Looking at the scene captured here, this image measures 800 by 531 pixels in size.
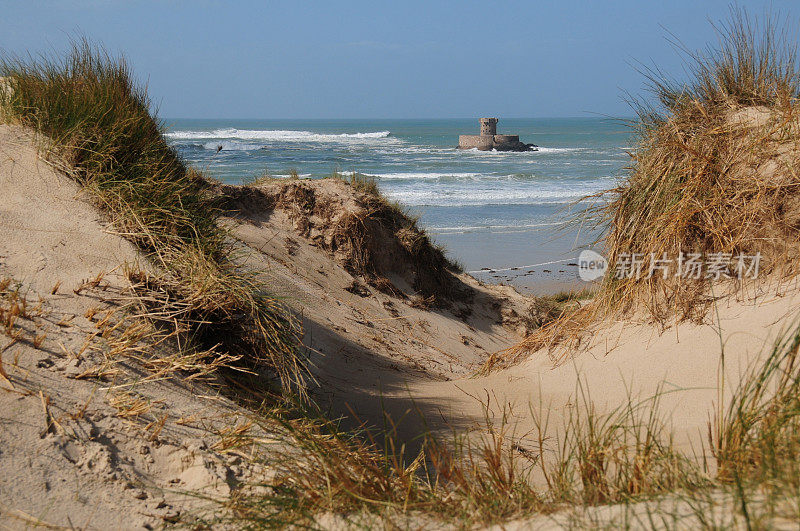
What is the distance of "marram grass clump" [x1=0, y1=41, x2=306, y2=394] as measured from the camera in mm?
3684

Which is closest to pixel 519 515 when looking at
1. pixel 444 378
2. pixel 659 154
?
pixel 659 154

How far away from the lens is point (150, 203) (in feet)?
13.9

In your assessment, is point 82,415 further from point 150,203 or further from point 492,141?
point 492,141

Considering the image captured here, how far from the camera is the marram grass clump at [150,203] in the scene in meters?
3.68

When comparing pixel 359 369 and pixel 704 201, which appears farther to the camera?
pixel 359 369

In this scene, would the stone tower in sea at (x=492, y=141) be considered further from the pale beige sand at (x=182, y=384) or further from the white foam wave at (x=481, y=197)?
the pale beige sand at (x=182, y=384)

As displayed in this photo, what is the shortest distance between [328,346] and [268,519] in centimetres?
373

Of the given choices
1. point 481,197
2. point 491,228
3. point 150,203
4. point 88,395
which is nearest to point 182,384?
point 88,395

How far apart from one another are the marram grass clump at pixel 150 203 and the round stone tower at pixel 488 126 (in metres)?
44.7

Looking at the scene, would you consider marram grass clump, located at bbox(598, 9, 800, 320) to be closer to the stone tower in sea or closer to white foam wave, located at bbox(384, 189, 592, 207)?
white foam wave, located at bbox(384, 189, 592, 207)

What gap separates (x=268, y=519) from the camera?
2225mm

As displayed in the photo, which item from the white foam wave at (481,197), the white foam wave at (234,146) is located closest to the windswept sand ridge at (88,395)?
the white foam wave at (481,197)

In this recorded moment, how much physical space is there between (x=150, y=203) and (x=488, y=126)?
46.6 m

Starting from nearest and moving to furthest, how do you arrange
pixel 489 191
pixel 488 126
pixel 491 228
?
1. pixel 491 228
2. pixel 489 191
3. pixel 488 126
